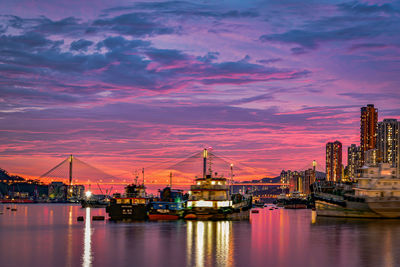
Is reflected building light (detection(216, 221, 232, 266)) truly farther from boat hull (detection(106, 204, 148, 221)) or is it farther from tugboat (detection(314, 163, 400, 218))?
tugboat (detection(314, 163, 400, 218))

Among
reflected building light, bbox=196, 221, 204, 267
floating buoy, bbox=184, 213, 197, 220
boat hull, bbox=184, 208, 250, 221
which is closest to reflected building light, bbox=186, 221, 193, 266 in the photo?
reflected building light, bbox=196, 221, 204, 267

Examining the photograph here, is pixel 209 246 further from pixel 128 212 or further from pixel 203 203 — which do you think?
pixel 128 212

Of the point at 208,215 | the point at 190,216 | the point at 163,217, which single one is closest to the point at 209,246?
the point at 208,215

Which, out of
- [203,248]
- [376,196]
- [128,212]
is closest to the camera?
[203,248]

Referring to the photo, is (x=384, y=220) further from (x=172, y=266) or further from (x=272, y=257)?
(x=172, y=266)

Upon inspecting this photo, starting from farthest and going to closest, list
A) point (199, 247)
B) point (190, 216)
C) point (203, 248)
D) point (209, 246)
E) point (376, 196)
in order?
point (190, 216) < point (376, 196) < point (209, 246) < point (199, 247) < point (203, 248)

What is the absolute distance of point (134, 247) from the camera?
57312 millimetres

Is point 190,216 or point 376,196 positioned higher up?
point 376,196

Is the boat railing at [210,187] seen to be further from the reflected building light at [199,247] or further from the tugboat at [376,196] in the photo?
the tugboat at [376,196]

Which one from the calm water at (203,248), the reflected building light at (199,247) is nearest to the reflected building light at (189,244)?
the calm water at (203,248)

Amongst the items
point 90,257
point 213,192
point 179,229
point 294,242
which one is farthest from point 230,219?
point 90,257

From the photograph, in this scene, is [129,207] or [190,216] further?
[129,207]

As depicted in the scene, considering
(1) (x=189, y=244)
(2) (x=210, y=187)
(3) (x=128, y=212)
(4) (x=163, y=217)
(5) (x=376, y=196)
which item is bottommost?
(4) (x=163, y=217)

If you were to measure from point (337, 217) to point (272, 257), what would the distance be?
6181 cm
